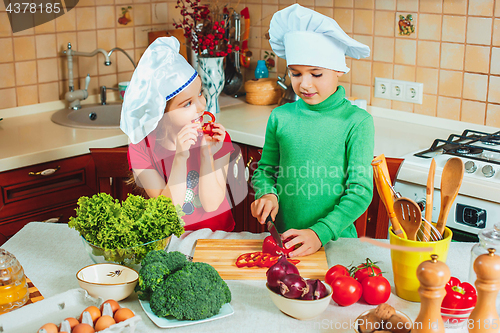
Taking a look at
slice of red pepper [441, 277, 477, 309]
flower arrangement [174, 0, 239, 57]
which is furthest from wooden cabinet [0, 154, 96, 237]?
slice of red pepper [441, 277, 477, 309]

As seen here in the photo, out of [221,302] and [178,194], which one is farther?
[178,194]

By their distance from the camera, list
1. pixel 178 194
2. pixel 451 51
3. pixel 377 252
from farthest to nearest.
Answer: pixel 451 51 → pixel 178 194 → pixel 377 252

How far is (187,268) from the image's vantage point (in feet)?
2.87

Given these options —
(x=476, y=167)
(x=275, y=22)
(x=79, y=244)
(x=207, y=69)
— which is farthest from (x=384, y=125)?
(x=79, y=244)

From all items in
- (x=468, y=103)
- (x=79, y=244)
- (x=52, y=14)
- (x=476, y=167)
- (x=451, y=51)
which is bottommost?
(x=79, y=244)

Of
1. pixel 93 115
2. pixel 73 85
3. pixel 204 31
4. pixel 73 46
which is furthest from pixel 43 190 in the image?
pixel 204 31

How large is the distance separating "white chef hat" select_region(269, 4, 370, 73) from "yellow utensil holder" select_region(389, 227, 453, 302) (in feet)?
1.61

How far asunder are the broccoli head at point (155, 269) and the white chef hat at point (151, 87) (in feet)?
1.58

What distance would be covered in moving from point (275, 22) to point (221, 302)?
29.7 inches

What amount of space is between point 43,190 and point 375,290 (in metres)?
1.46

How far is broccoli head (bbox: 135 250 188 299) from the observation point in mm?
870

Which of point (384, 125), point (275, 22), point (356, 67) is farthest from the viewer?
point (356, 67)

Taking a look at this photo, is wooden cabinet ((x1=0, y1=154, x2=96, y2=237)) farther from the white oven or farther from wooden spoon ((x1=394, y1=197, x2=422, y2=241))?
wooden spoon ((x1=394, y1=197, x2=422, y2=241))

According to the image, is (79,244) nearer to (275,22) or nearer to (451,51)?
(275,22)
